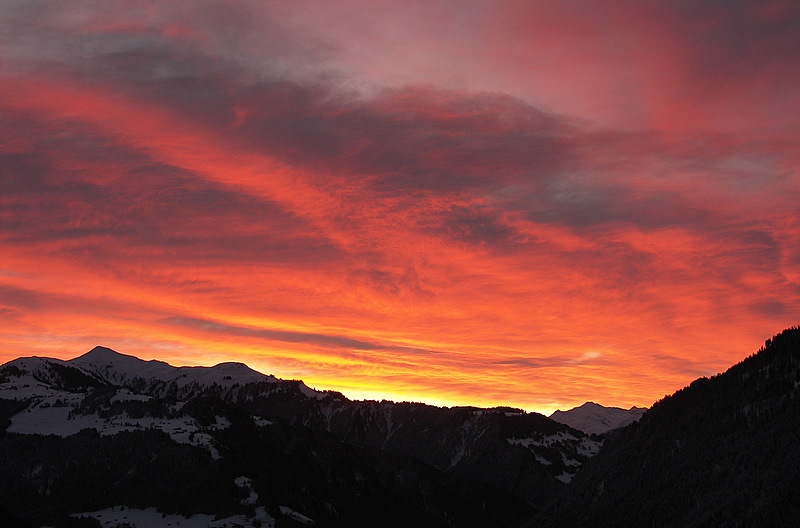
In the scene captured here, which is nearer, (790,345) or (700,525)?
(700,525)

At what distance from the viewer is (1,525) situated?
339 ft

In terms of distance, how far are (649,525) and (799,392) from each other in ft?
160

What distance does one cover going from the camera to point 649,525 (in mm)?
179250

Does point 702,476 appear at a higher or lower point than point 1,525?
higher

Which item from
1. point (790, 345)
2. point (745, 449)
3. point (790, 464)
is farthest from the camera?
point (790, 345)

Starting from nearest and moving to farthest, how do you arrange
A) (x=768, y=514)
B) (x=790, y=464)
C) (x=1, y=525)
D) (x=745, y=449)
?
1. (x=1, y=525)
2. (x=768, y=514)
3. (x=790, y=464)
4. (x=745, y=449)

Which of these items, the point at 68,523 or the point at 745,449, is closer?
the point at 745,449

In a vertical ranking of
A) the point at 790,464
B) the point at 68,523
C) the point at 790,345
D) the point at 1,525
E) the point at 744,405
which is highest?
the point at 790,345

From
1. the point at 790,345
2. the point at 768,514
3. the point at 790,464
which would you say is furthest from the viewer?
the point at 790,345

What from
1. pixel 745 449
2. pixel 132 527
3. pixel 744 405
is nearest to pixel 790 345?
pixel 744 405

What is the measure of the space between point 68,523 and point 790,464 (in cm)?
17884

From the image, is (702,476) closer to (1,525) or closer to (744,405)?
(744,405)

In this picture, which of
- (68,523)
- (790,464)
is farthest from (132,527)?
(790,464)

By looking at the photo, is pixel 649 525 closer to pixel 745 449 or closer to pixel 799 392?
pixel 745 449
